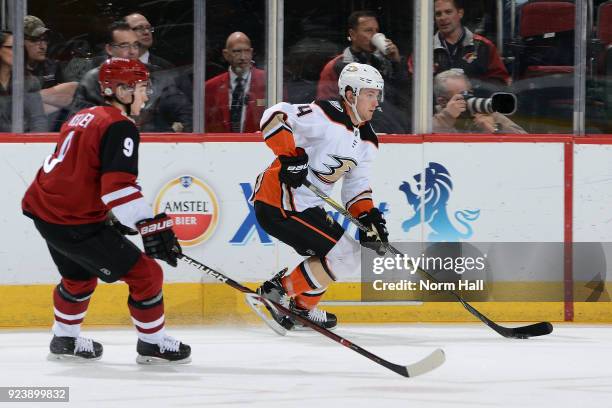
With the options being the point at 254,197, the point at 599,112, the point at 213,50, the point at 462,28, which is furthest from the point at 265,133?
the point at 599,112

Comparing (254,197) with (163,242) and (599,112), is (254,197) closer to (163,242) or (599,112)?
(163,242)

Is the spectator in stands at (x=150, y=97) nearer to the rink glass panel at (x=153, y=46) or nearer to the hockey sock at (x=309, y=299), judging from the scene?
the rink glass panel at (x=153, y=46)

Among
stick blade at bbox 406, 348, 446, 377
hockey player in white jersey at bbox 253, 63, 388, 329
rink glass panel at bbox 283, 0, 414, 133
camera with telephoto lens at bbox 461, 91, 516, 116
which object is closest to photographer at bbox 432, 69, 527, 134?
camera with telephoto lens at bbox 461, 91, 516, 116

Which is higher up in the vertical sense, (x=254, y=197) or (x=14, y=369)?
(x=254, y=197)

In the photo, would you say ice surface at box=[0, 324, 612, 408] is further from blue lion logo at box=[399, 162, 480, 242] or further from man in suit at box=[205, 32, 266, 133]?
man in suit at box=[205, 32, 266, 133]

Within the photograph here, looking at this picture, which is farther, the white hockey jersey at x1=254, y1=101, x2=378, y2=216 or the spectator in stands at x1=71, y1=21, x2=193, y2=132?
the spectator in stands at x1=71, y1=21, x2=193, y2=132

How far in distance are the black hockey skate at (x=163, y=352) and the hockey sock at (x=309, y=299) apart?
0.85 meters

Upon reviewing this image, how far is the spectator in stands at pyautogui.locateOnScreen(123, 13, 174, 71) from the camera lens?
4840 mm

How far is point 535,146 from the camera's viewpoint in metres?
4.95

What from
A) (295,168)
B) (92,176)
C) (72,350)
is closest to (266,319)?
(295,168)

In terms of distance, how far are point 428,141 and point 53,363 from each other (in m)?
1.90

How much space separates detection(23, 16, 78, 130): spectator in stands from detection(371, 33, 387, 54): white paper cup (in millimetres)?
1297

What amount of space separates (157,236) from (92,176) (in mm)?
294

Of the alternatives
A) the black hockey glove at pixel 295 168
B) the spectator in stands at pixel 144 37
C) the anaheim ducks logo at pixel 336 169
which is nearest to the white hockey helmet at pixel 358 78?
the anaheim ducks logo at pixel 336 169
